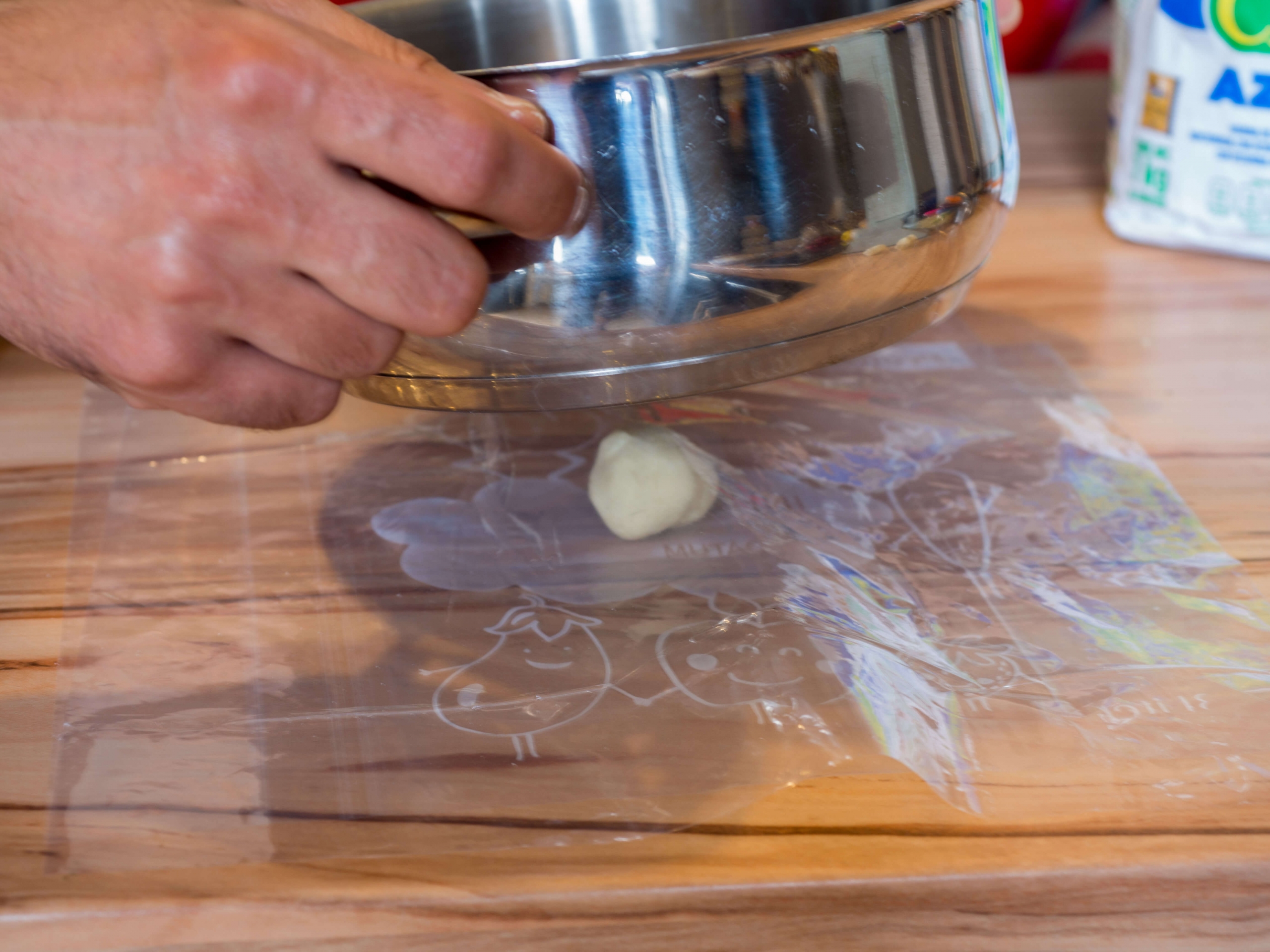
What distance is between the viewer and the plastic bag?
70 centimetres

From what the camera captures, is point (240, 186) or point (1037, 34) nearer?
point (240, 186)

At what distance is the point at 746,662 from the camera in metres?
0.41

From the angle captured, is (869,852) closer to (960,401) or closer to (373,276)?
(373,276)

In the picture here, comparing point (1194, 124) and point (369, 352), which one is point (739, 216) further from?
point (1194, 124)

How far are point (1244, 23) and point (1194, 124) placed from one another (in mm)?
71

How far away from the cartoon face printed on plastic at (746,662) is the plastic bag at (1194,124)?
0.54 m

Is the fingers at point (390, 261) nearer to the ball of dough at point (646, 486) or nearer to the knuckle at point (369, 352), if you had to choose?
the knuckle at point (369, 352)

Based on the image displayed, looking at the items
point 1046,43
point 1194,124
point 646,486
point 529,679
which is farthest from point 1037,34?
point 529,679

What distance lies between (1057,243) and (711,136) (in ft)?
1.94

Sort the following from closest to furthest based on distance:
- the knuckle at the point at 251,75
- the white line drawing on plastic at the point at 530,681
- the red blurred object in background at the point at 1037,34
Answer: the knuckle at the point at 251,75 < the white line drawing on plastic at the point at 530,681 < the red blurred object in background at the point at 1037,34

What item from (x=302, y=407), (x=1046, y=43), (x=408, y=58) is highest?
(x=408, y=58)

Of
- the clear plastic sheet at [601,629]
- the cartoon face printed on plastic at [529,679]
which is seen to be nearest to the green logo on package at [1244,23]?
the clear plastic sheet at [601,629]

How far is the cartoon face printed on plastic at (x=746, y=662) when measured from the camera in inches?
15.7

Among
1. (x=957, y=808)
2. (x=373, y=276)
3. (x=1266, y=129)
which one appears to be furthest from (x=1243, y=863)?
(x=1266, y=129)
